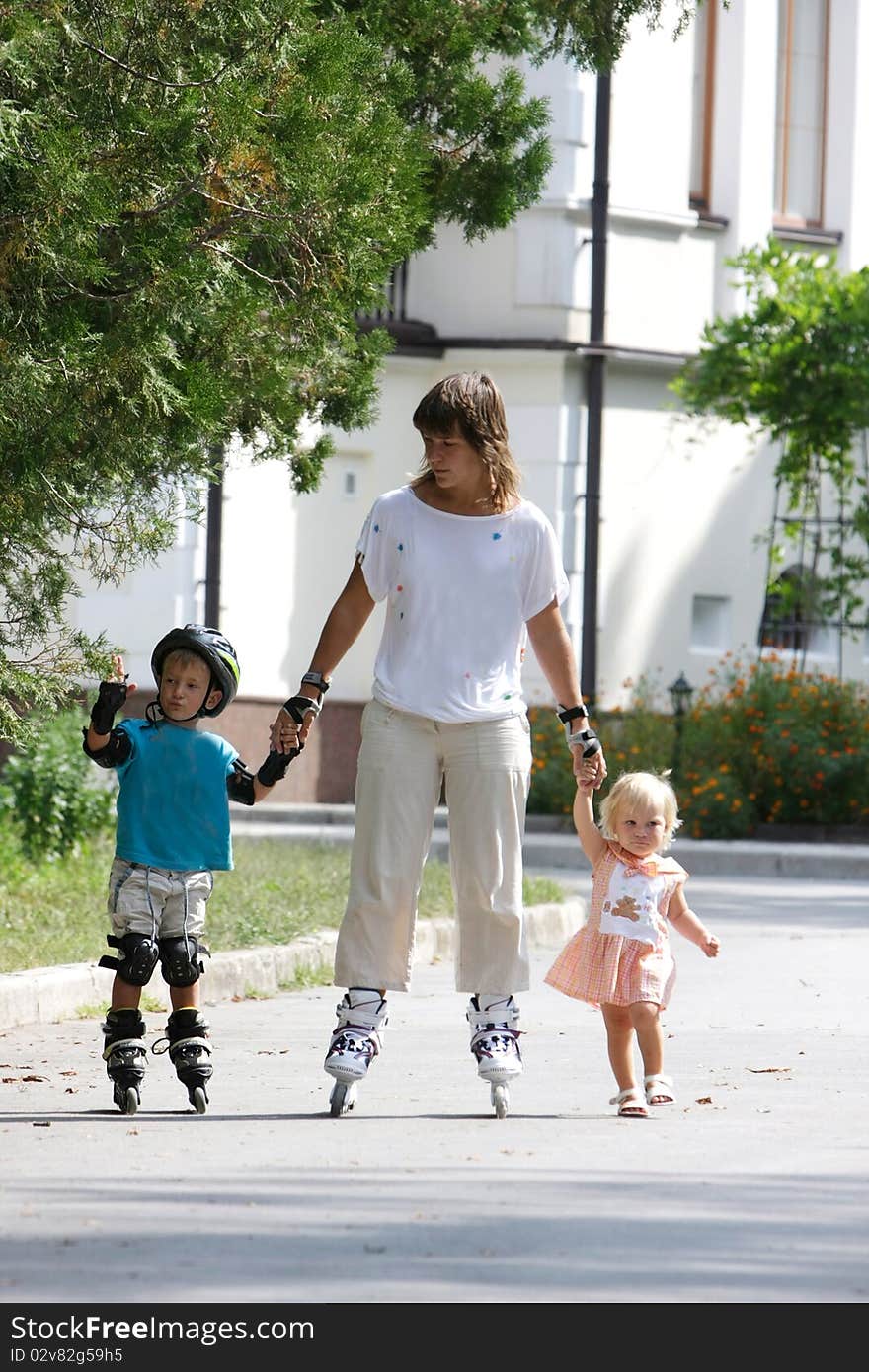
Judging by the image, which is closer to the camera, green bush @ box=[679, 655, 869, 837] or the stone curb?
the stone curb

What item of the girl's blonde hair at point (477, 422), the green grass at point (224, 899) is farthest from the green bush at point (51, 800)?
the girl's blonde hair at point (477, 422)

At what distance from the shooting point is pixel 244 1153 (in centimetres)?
632

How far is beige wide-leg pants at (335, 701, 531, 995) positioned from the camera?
7172mm

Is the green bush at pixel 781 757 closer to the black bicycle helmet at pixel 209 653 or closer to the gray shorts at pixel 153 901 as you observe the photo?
the black bicycle helmet at pixel 209 653

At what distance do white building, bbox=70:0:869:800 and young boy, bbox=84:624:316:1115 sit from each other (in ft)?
54.3

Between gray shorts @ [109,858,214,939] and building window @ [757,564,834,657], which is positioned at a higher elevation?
building window @ [757,564,834,657]

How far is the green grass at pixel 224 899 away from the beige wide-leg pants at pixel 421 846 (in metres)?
2.80

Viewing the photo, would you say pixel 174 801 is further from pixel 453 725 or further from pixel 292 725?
pixel 453 725

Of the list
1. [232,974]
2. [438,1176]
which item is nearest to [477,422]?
[438,1176]

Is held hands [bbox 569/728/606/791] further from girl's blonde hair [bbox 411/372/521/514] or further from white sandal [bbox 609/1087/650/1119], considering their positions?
white sandal [bbox 609/1087/650/1119]

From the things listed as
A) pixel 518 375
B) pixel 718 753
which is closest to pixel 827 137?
pixel 518 375

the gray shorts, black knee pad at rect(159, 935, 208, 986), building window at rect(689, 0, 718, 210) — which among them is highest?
building window at rect(689, 0, 718, 210)

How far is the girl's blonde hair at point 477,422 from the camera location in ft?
23.6

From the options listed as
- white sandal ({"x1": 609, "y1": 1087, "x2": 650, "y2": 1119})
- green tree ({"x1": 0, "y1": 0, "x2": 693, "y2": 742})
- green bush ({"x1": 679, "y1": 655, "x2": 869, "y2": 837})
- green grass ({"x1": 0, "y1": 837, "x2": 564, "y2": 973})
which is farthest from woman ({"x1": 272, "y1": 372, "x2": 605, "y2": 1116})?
green bush ({"x1": 679, "y1": 655, "x2": 869, "y2": 837})
